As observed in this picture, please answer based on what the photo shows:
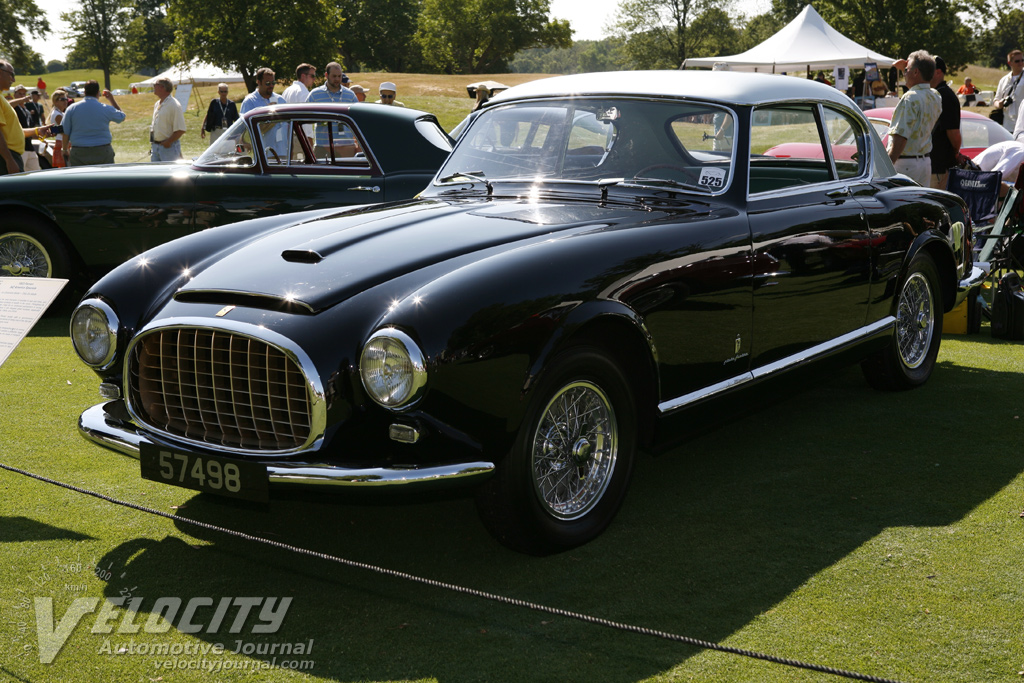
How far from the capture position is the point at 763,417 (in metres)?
5.53

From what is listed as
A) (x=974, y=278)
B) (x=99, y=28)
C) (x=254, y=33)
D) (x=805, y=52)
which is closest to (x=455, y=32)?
(x=99, y=28)

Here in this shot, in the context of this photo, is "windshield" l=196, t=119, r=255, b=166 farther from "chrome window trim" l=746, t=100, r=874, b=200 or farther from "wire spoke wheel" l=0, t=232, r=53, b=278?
"chrome window trim" l=746, t=100, r=874, b=200

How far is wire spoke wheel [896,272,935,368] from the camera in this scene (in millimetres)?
5840

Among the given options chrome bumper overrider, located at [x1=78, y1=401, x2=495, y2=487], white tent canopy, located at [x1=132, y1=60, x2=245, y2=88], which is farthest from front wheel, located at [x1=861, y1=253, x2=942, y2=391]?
white tent canopy, located at [x1=132, y1=60, x2=245, y2=88]

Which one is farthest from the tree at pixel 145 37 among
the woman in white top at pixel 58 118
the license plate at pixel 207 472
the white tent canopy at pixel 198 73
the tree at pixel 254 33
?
the license plate at pixel 207 472

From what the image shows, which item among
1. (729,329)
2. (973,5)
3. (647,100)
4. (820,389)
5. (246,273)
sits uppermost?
(973,5)

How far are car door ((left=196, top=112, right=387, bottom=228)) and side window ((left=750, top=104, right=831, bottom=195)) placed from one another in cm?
338

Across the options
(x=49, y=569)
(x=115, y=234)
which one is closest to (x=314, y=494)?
(x=49, y=569)

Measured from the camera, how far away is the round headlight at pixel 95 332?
3.79m

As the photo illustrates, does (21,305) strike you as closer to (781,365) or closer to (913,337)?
(781,365)

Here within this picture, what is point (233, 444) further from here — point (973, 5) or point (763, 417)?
point (973, 5)

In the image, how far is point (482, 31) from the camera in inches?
3191

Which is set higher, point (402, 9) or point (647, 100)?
point (402, 9)

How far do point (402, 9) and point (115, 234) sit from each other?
8295cm
